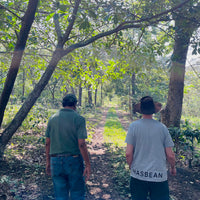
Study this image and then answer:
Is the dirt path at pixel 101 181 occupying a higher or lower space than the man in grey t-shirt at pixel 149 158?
lower

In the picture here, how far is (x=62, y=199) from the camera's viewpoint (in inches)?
128

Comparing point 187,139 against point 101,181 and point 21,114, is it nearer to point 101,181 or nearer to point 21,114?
point 101,181

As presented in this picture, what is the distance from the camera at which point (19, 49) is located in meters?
4.71

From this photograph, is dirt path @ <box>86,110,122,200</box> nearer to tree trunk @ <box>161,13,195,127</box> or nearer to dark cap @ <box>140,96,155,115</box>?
dark cap @ <box>140,96,155,115</box>

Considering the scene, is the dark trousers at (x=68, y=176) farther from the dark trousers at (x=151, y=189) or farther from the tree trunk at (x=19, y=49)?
the tree trunk at (x=19, y=49)

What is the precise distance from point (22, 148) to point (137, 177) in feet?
20.0

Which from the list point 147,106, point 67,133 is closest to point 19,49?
point 67,133

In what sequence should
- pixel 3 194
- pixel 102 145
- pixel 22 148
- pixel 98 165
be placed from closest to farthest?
pixel 3 194 < pixel 98 165 < pixel 22 148 < pixel 102 145

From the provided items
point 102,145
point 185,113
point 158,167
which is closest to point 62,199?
point 158,167

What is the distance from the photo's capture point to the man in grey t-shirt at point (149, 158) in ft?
9.15

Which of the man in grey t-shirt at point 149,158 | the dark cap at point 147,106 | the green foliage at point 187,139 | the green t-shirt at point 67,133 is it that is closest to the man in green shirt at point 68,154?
the green t-shirt at point 67,133

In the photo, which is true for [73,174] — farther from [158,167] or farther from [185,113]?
[185,113]

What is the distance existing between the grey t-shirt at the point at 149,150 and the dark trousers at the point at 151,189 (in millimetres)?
65

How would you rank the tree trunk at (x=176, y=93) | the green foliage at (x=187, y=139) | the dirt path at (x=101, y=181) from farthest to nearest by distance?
1. the tree trunk at (x=176, y=93)
2. the green foliage at (x=187, y=139)
3. the dirt path at (x=101, y=181)
